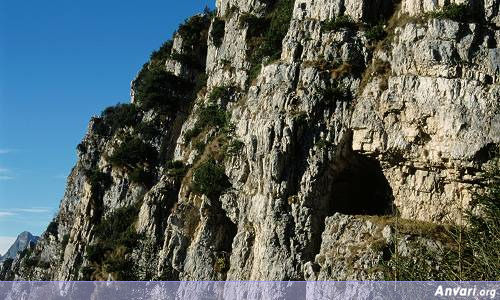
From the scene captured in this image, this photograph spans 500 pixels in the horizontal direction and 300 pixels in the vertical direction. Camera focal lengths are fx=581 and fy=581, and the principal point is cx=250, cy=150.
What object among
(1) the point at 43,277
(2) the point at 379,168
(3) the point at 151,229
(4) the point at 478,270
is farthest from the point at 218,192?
(1) the point at 43,277

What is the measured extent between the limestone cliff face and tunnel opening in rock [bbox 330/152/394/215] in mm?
98

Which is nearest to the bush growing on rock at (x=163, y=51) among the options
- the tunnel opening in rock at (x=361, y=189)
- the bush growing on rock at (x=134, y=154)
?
the bush growing on rock at (x=134, y=154)

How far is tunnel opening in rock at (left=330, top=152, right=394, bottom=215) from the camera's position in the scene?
122ft

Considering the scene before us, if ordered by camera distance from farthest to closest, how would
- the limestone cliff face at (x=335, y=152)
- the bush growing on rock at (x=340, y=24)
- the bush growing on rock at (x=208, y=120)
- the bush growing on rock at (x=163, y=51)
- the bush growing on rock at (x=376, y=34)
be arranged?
the bush growing on rock at (x=163, y=51) → the bush growing on rock at (x=208, y=120) → the bush growing on rock at (x=340, y=24) → the bush growing on rock at (x=376, y=34) → the limestone cliff face at (x=335, y=152)

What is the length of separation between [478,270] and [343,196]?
77.3ft

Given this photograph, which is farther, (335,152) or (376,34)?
(376,34)

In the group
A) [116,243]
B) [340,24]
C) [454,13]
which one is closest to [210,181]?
[116,243]

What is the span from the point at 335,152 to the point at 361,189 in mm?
4286

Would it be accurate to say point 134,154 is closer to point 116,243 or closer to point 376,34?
point 116,243

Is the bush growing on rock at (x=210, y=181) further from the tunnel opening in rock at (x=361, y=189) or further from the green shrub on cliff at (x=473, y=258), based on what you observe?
the green shrub on cliff at (x=473, y=258)

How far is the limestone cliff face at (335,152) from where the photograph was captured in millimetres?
33062

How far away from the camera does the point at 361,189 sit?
39.3 m

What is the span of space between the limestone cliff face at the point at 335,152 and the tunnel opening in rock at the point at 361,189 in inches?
3.9

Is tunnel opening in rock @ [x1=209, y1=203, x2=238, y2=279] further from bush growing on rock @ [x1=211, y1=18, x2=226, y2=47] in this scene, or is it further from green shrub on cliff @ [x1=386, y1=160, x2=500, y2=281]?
green shrub on cliff @ [x1=386, y1=160, x2=500, y2=281]
